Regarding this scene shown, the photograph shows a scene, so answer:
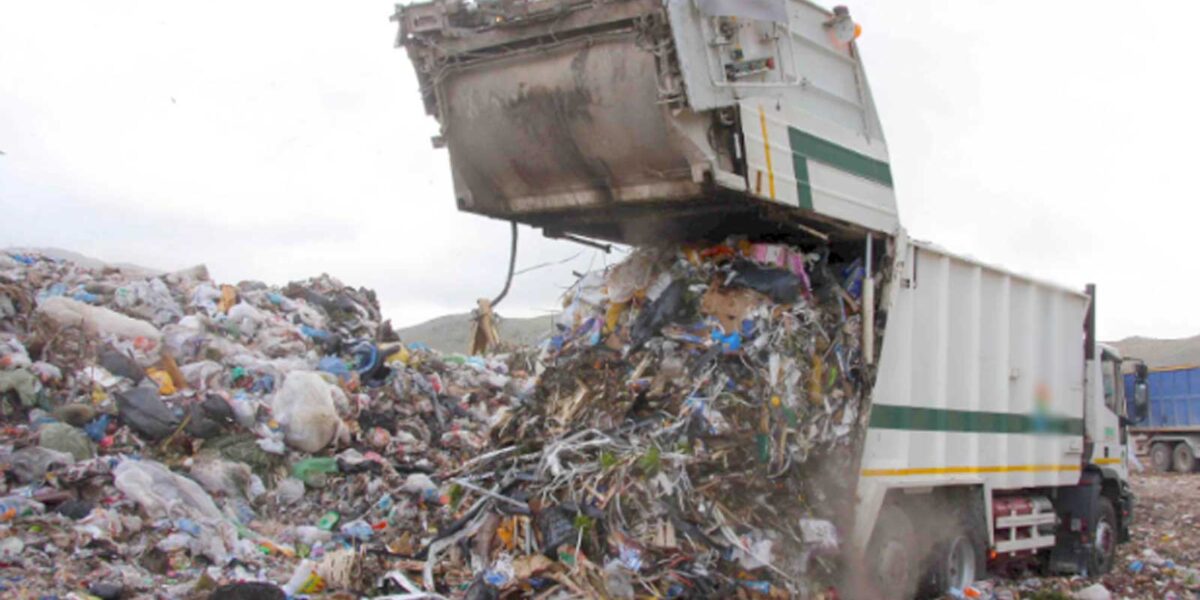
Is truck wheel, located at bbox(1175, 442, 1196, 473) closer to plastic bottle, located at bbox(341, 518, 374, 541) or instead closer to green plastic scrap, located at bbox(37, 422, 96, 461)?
plastic bottle, located at bbox(341, 518, 374, 541)

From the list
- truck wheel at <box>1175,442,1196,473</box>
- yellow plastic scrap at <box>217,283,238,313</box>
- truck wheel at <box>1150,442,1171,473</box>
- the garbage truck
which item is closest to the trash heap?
the garbage truck

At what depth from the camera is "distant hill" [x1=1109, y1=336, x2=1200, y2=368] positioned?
122 feet

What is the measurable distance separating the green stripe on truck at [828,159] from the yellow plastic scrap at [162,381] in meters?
5.77

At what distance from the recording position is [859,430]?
6055mm

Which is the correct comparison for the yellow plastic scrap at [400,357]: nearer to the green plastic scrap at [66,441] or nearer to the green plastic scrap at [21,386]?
the green plastic scrap at [21,386]

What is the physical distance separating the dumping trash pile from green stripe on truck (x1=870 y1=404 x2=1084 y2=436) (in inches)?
12.1

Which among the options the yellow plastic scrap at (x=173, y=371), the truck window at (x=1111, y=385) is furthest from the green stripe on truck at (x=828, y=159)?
the yellow plastic scrap at (x=173, y=371)

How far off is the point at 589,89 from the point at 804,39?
1335 mm

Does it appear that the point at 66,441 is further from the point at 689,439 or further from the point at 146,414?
the point at 689,439

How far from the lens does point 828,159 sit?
20.0 ft

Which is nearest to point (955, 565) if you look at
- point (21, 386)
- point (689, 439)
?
point (689, 439)

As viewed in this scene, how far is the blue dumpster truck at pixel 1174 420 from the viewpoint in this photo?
760 inches

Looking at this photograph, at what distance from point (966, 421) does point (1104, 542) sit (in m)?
2.39

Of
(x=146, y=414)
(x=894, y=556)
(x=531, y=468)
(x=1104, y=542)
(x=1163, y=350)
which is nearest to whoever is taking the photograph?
(x=531, y=468)
